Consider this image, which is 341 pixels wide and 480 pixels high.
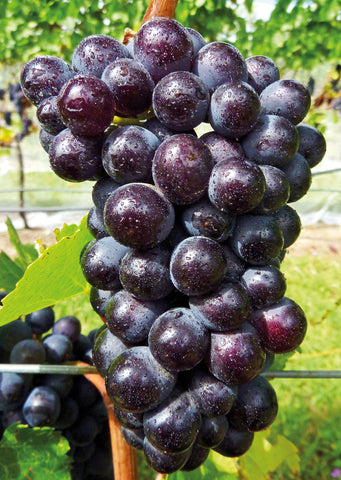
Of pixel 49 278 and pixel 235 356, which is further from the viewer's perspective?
pixel 49 278

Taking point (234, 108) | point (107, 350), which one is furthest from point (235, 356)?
point (234, 108)

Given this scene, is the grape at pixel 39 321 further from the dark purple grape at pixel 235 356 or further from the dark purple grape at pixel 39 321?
the dark purple grape at pixel 235 356

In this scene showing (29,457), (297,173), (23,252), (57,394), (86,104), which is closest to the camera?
(86,104)

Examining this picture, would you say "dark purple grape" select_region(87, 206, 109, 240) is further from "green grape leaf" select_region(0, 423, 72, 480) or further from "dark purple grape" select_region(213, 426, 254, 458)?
"green grape leaf" select_region(0, 423, 72, 480)

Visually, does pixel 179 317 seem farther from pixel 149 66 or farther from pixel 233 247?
pixel 149 66

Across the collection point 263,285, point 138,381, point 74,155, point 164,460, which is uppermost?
point 74,155

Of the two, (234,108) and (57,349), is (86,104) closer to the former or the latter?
(234,108)
